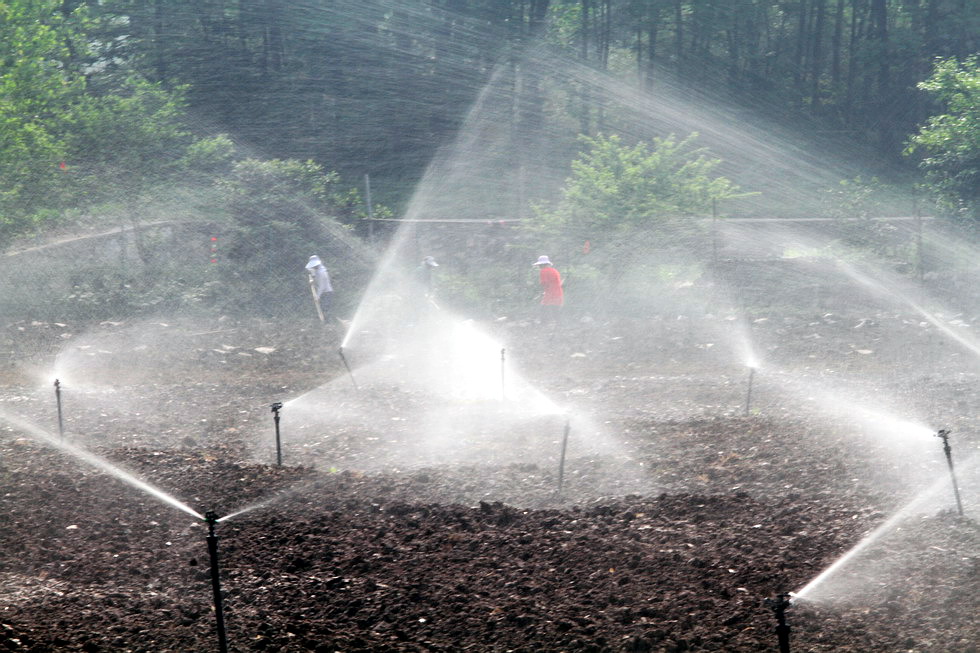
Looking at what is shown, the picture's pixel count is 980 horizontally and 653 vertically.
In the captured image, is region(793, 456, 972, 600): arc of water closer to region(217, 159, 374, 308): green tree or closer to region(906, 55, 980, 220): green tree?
region(906, 55, 980, 220): green tree

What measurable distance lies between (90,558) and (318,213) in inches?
823

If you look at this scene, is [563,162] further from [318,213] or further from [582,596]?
[582,596]

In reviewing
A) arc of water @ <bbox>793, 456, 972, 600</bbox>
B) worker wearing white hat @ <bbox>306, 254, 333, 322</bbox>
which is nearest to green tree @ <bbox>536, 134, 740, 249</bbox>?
worker wearing white hat @ <bbox>306, 254, 333, 322</bbox>

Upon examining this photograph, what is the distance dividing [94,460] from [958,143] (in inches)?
791

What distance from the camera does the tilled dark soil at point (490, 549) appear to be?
6047 mm

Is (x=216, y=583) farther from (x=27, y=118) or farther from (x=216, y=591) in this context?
(x=27, y=118)

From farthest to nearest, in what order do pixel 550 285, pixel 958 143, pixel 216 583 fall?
pixel 958 143 < pixel 550 285 < pixel 216 583

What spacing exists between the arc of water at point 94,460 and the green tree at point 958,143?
19314 mm

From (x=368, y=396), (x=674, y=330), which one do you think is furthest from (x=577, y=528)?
(x=674, y=330)

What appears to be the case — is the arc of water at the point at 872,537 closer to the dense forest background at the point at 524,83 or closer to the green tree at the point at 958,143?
the green tree at the point at 958,143

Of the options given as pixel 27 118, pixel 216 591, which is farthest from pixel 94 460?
pixel 27 118

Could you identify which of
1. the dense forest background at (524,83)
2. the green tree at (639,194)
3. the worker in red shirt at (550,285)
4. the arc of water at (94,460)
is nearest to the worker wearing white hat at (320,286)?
the worker in red shirt at (550,285)

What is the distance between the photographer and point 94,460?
1073 cm

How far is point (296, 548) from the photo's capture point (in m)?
7.62
